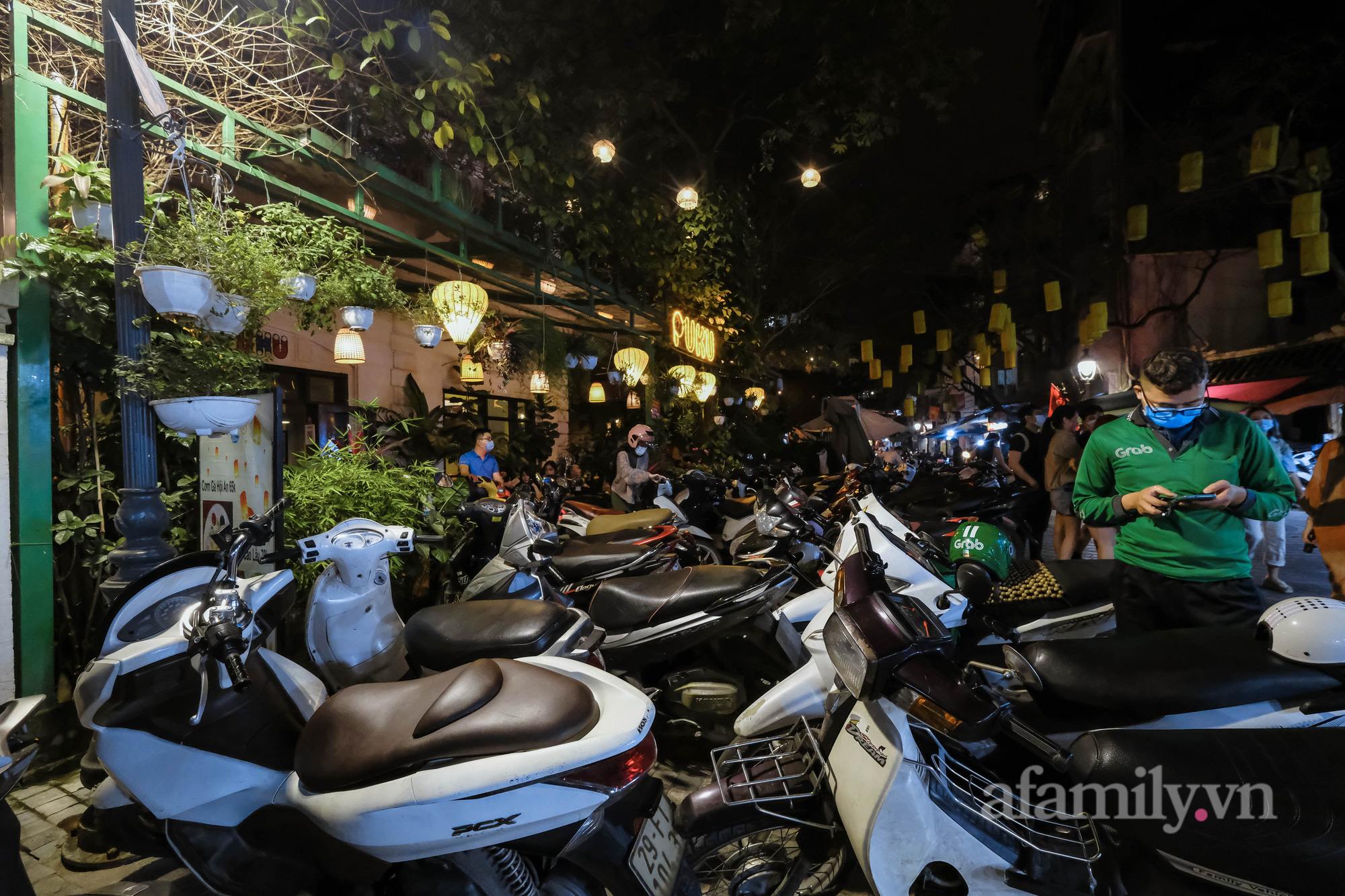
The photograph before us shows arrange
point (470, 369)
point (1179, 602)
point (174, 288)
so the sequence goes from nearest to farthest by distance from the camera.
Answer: point (1179, 602)
point (174, 288)
point (470, 369)

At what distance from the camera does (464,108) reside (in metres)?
5.79

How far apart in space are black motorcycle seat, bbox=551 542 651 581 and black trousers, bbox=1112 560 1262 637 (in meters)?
2.59

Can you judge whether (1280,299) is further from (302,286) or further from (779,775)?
(302,286)

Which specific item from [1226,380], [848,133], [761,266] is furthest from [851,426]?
[1226,380]

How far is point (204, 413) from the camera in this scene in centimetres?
301

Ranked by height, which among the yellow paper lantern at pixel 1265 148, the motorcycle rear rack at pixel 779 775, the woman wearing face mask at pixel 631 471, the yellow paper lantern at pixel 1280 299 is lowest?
the motorcycle rear rack at pixel 779 775

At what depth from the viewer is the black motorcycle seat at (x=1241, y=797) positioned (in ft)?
4.99

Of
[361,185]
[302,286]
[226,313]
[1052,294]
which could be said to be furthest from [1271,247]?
[226,313]

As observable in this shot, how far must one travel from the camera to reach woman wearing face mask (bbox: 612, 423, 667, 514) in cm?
841

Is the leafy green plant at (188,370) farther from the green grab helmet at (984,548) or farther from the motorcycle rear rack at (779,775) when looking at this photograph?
the green grab helmet at (984,548)

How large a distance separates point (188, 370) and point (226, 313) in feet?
1.43

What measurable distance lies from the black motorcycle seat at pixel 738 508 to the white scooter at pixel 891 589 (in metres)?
2.76

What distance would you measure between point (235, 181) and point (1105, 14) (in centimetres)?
2394

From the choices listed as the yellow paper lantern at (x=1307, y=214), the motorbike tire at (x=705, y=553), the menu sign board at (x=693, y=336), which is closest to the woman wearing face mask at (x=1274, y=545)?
the yellow paper lantern at (x=1307, y=214)
